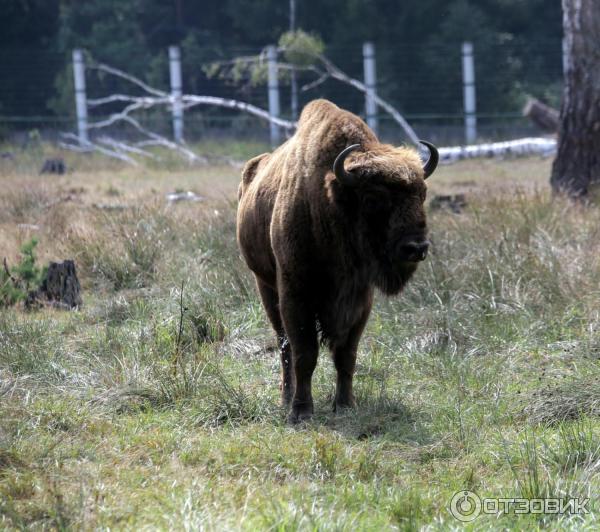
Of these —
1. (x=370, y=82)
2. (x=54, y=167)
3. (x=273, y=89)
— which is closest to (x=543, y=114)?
(x=370, y=82)

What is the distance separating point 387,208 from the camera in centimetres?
569

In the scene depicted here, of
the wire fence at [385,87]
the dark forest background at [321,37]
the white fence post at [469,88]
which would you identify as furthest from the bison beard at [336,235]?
the dark forest background at [321,37]

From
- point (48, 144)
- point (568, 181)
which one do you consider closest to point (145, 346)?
point (568, 181)

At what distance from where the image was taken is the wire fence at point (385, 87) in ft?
93.0

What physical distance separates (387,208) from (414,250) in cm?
31

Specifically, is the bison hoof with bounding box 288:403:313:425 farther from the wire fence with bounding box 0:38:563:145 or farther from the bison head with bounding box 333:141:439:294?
the wire fence with bounding box 0:38:563:145

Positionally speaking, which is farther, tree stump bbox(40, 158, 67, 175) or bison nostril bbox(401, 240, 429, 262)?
tree stump bbox(40, 158, 67, 175)

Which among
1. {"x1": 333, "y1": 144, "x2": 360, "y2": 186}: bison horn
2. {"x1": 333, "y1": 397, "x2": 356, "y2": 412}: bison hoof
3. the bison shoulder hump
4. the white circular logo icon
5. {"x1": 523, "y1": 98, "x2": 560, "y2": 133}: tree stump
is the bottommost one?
{"x1": 333, "y1": 397, "x2": 356, "y2": 412}: bison hoof

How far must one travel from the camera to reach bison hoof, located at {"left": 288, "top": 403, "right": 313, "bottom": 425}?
6070 millimetres

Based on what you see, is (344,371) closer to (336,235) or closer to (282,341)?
(282,341)

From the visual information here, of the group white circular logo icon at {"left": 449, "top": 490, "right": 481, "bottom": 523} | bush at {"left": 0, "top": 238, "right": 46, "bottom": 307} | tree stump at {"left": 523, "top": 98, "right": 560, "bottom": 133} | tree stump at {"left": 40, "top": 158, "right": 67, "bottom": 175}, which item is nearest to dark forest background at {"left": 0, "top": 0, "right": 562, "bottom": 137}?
tree stump at {"left": 523, "top": 98, "right": 560, "bottom": 133}

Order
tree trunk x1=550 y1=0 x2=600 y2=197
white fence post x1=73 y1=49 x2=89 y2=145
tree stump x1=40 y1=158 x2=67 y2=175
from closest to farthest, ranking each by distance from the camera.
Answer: tree trunk x1=550 y1=0 x2=600 y2=197 → tree stump x1=40 y1=158 x2=67 y2=175 → white fence post x1=73 y1=49 x2=89 y2=145

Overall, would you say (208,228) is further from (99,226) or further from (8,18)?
(8,18)

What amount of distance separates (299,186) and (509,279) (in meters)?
2.69
